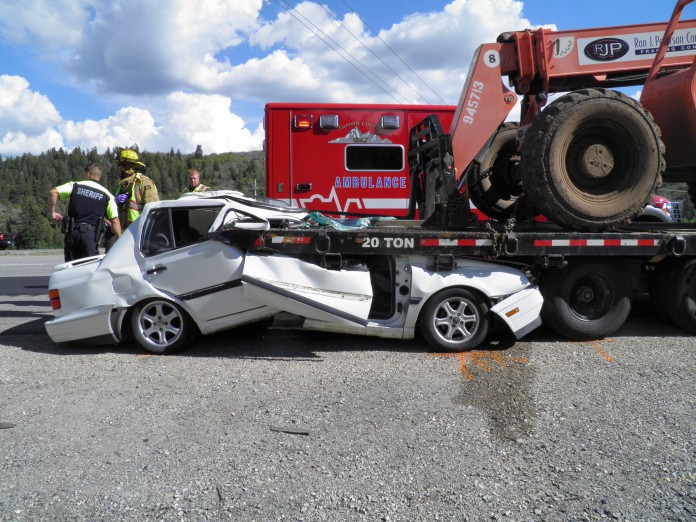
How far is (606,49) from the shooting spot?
5711mm

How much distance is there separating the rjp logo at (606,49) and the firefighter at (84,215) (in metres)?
5.87

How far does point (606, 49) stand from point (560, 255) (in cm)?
249

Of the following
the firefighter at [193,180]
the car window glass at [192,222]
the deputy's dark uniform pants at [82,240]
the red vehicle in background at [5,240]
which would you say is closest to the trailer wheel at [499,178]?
the car window glass at [192,222]

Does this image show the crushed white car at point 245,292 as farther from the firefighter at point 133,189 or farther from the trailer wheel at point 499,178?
the firefighter at point 133,189

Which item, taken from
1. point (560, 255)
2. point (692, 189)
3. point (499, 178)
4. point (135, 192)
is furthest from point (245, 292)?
point (692, 189)

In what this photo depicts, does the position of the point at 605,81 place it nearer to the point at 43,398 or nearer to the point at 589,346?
the point at 589,346

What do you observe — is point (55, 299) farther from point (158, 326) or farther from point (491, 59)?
point (491, 59)

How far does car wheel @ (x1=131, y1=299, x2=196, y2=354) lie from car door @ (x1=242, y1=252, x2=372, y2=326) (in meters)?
0.75

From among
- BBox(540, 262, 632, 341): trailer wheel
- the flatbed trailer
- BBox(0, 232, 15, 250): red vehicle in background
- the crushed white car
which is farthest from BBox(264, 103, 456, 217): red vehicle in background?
BBox(0, 232, 15, 250): red vehicle in background

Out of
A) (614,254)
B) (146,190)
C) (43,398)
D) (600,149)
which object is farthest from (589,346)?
(146,190)

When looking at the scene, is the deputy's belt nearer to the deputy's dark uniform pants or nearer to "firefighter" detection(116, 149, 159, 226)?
the deputy's dark uniform pants

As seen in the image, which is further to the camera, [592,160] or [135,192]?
[135,192]

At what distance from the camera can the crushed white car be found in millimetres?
4824

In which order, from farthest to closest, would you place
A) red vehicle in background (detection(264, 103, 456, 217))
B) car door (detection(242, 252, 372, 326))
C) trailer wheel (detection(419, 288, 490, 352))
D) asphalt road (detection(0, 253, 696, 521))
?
red vehicle in background (detection(264, 103, 456, 217))
trailer wheel (detection(419, 288, 490, 352))
car door (detection(242, 252, 372, 326))
asphalt road (detection(0, 253, 696, 521))
